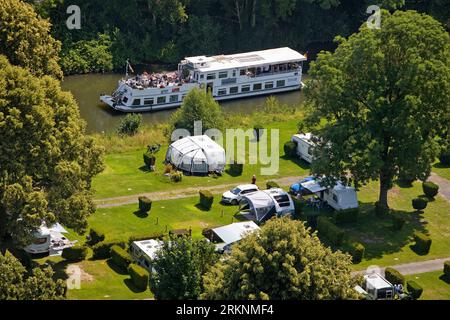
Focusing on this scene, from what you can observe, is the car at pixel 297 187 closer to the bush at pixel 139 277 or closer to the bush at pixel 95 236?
the bush at pixel 95 236

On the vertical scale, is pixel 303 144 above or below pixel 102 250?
below

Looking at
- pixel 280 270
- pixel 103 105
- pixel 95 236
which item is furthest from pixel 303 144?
pixel 280 270

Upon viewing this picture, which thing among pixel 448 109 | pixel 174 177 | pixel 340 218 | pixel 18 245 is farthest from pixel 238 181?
pixel 18 245

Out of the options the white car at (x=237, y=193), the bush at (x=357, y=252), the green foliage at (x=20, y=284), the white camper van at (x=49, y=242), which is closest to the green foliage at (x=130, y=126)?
the white car at (x=237, y=193)

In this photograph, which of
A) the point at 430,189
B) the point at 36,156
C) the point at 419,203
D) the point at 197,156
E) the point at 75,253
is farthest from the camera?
the point at 197,156

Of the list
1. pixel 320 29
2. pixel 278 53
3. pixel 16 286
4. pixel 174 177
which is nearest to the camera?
pixel 16 286

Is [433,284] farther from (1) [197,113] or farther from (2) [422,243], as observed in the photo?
(1) [197,113]

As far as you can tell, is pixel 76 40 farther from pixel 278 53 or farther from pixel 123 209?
pixel 123 209
